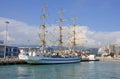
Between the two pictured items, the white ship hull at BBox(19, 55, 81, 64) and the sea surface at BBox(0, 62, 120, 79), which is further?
the white ship hull at BBox(19, 55, 81, 64)

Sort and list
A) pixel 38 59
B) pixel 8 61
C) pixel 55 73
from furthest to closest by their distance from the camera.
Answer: pixel 38 59
pixel 8 61
pixel 55 73

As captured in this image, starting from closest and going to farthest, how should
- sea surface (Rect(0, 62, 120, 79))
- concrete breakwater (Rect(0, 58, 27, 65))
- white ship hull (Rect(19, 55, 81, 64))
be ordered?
1. sea surface (Rect(0, 62, 120, 79))
2. concrete breakwater (Rect(0, 58, 27, 65))
3. white ship hull (Rect(19, 55, 81, 64))

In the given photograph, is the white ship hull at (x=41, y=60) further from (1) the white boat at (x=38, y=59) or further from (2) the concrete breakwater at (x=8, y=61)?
(2) the concrete breakwater at (x=8, y=61)

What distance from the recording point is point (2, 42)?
14488cm

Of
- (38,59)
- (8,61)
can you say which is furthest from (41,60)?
(8,61)

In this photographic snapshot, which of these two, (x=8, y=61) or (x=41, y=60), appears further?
(x=41, y=60)

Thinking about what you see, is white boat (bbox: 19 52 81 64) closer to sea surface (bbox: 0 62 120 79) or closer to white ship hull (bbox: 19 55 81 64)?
white ship hull (bbox: 19 55 81 64)

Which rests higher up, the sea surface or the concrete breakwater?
the concrete breakwater

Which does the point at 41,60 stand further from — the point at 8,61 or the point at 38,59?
the point at 8,61

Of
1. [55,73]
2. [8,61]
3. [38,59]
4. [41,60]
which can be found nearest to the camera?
[55,73]

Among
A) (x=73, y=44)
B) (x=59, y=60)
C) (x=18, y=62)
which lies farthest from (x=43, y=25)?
(x=73, y=44)

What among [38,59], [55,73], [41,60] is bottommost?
[55,73]

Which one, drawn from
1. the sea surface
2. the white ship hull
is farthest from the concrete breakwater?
the sea surface

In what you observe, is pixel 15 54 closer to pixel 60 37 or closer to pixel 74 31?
pixel 60 37
